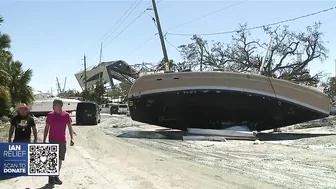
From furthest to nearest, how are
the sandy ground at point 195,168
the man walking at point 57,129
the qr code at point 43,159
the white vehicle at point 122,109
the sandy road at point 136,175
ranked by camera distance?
the white vehicle at point 122,109 → the sandy ground at point 195,168 → the sandy road at point 136,175 → the man walking at point 57,129 → the qr code at point 43,159

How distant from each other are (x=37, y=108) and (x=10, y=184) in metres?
42.3

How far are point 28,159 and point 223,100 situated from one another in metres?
16.3

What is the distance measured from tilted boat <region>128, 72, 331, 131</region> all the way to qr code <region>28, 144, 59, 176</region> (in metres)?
15.3

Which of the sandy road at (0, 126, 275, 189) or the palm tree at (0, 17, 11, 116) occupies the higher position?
the palm tree at (0, 17, 11, 116)

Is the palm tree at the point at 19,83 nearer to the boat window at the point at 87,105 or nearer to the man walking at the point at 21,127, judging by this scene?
the boat window at the point at 87,105

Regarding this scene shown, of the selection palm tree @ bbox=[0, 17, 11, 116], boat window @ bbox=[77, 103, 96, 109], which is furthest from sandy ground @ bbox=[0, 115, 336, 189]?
boat window @ bbox=[77, 103, 96, 109]

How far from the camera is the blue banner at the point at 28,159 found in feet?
24.8

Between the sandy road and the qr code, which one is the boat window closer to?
the sandy road

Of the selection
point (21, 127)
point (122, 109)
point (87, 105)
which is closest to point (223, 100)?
point (21, 127)

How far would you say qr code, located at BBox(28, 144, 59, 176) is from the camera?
7535mm

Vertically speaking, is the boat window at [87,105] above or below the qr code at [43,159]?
above

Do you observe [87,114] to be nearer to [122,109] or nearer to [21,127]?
[21,127]

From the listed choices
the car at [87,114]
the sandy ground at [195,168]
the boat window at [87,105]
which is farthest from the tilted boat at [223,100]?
the boat window at [87,105]

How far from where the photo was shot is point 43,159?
7.66 metres
